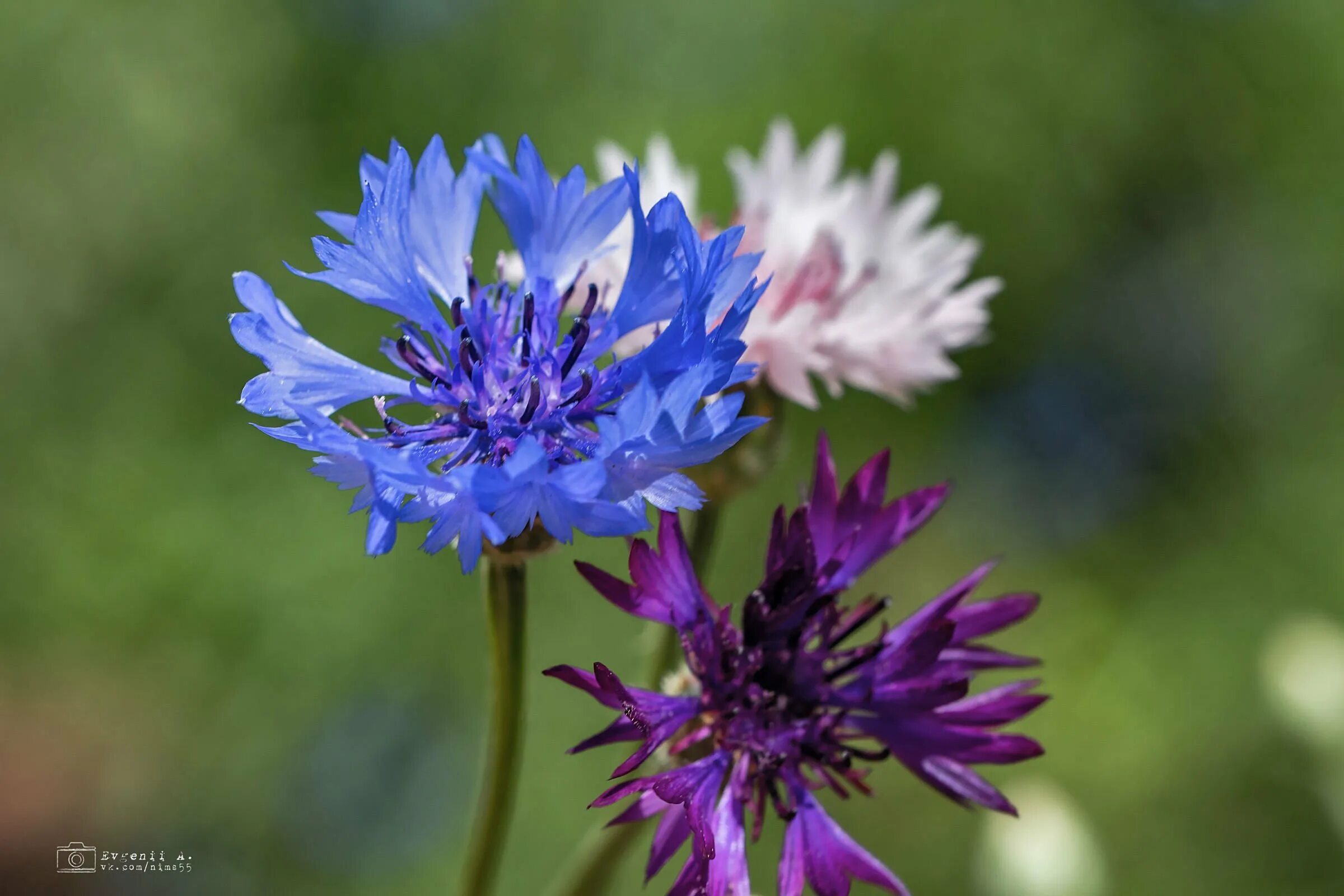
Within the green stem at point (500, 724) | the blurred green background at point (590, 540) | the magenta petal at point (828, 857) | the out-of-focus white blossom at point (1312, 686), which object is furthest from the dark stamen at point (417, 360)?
the blurred green background at point (590, 540)

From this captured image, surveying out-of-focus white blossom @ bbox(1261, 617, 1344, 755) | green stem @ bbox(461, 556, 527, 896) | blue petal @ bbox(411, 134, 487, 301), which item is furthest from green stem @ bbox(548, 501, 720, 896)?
→ out-of-focus white blossom @ bbox(1261, 617, 1344, 755)

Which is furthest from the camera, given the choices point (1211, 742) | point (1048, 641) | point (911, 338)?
point (1048, 641)

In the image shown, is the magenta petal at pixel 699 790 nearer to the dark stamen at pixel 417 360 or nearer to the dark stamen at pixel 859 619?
the dark stamen at pixel 859 619

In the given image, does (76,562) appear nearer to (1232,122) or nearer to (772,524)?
(772,524)

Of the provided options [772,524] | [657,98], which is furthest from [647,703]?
[657,98]

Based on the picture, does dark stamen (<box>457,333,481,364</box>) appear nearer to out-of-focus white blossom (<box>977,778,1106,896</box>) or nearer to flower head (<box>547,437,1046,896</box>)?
flower head (<box>547,437,1046,896</box>)

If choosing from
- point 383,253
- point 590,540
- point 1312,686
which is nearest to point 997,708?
point 383,253
